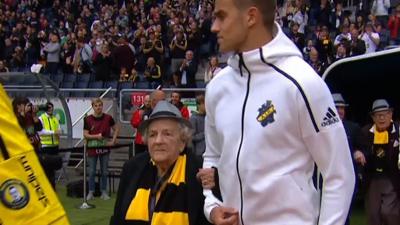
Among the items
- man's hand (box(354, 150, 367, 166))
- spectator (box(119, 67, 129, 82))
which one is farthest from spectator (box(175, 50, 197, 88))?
man's hand (box(354, 150, 367, 166))

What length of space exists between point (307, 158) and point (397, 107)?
967 centimetres

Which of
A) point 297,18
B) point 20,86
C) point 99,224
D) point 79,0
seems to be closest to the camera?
point 99,224

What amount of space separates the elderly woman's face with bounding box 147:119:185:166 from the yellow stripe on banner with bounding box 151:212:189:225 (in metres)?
0.27

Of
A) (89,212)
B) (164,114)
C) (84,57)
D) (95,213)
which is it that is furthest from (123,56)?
(164,114)

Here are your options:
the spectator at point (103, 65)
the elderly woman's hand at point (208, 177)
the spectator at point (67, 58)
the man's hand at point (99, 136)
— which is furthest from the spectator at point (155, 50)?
the elderly woman's hand at point (208, 177)

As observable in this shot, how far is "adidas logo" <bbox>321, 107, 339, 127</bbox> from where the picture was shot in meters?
2.94

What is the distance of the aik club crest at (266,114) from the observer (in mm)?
2957

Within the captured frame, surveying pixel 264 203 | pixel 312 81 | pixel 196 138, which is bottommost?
pixel 196 138

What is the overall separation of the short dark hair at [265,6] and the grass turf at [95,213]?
8305 mm

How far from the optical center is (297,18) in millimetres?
20984

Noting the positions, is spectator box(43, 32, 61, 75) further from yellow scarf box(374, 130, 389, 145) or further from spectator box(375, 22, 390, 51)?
yellow scarf box(374, 130, 389, 145)

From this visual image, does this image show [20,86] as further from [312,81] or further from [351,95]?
[312,81]

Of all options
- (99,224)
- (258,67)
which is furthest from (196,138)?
(258,67)

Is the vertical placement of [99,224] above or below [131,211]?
below
